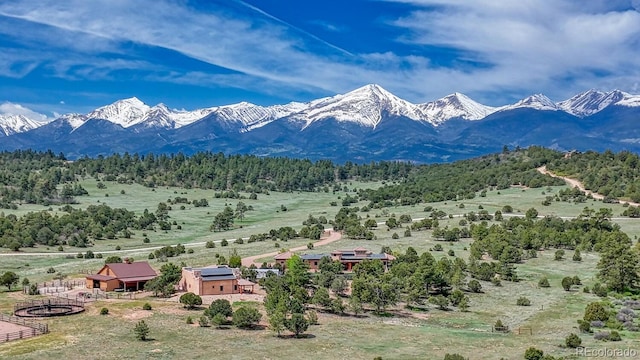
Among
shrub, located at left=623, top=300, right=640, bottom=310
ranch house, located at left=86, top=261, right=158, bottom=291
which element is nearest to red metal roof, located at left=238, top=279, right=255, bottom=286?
ranch house, located at left=86, top=261, right=158, bottom=291

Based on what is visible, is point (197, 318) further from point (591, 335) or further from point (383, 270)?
point (591, 335)

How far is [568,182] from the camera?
198m

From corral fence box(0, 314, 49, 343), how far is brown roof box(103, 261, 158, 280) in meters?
18.8

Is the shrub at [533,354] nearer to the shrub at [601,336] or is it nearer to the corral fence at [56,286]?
the shrub at [601,336]

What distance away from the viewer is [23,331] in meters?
56.2

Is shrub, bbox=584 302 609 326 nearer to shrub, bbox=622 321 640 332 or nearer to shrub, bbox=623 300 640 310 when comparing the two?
shrub, bbox=622 321 640 332


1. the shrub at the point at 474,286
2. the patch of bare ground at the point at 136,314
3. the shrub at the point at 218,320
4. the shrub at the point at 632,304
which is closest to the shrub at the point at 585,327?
the shrub at the point at 632,304

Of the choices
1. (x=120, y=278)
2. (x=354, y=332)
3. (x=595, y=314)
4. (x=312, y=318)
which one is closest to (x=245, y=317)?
(x=312, y=318)

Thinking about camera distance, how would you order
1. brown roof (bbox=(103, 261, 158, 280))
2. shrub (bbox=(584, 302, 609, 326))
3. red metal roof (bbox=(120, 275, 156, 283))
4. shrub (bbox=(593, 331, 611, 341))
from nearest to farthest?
shrub (bbox=(593, 331, 611, 341)), shrub (bbox=(584, 302, 609, 326)), red metal roof (bbox=(120, 275, 156, 283)), brown roof (bbox=(103, 261, 158, 280))

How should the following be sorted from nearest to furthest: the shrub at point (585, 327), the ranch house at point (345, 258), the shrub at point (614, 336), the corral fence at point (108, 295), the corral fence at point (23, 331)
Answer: the corral fence at point (23, 331) < the shrub at point (614, 336) < the shrub at point (585, 327) < the corral fence at point (108, 295) < the ranch house at point (345, 258)

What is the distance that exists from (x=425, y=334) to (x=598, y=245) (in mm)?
65700

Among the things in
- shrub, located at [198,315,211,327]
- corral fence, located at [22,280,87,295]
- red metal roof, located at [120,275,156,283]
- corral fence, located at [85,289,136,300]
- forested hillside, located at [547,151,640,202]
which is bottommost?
shrub, located at [198,315,211,327]

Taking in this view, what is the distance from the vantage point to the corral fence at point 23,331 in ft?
180

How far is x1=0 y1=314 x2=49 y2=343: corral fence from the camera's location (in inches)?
2161
